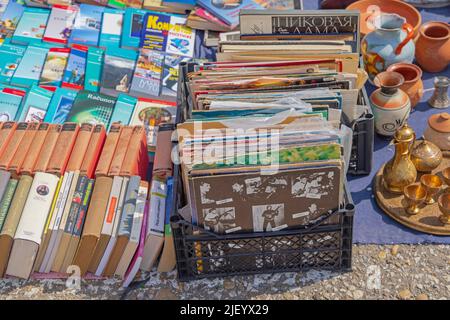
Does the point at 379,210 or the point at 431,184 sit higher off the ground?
the point at 431,184

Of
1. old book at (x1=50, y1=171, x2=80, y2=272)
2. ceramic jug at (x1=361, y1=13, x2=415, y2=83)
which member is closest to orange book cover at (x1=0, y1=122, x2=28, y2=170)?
old book at (x1=50, y1=171, x2=80, y2=272)

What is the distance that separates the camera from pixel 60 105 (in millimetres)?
3283

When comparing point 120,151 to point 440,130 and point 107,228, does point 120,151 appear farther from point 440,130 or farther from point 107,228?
point 440,130

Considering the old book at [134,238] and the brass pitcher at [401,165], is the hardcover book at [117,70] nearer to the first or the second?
the old book at [134,238]

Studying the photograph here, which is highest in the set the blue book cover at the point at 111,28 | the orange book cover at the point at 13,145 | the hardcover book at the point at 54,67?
the blue book cover at the point at 111,28

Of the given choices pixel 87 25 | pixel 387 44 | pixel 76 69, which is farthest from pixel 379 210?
pixel 87 25

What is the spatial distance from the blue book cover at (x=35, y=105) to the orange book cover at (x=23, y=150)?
304 millimetres

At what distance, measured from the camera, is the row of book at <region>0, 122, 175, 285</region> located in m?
2.51

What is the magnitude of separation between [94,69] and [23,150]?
0.86m

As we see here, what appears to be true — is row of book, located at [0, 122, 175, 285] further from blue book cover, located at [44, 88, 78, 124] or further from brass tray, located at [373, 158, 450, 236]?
brass tray, located at [373, 158, 450, 236]

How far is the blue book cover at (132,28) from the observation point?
145 inches

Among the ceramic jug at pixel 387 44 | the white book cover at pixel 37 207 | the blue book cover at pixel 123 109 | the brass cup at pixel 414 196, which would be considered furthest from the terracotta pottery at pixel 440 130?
the white book cover at pixel 37 207
